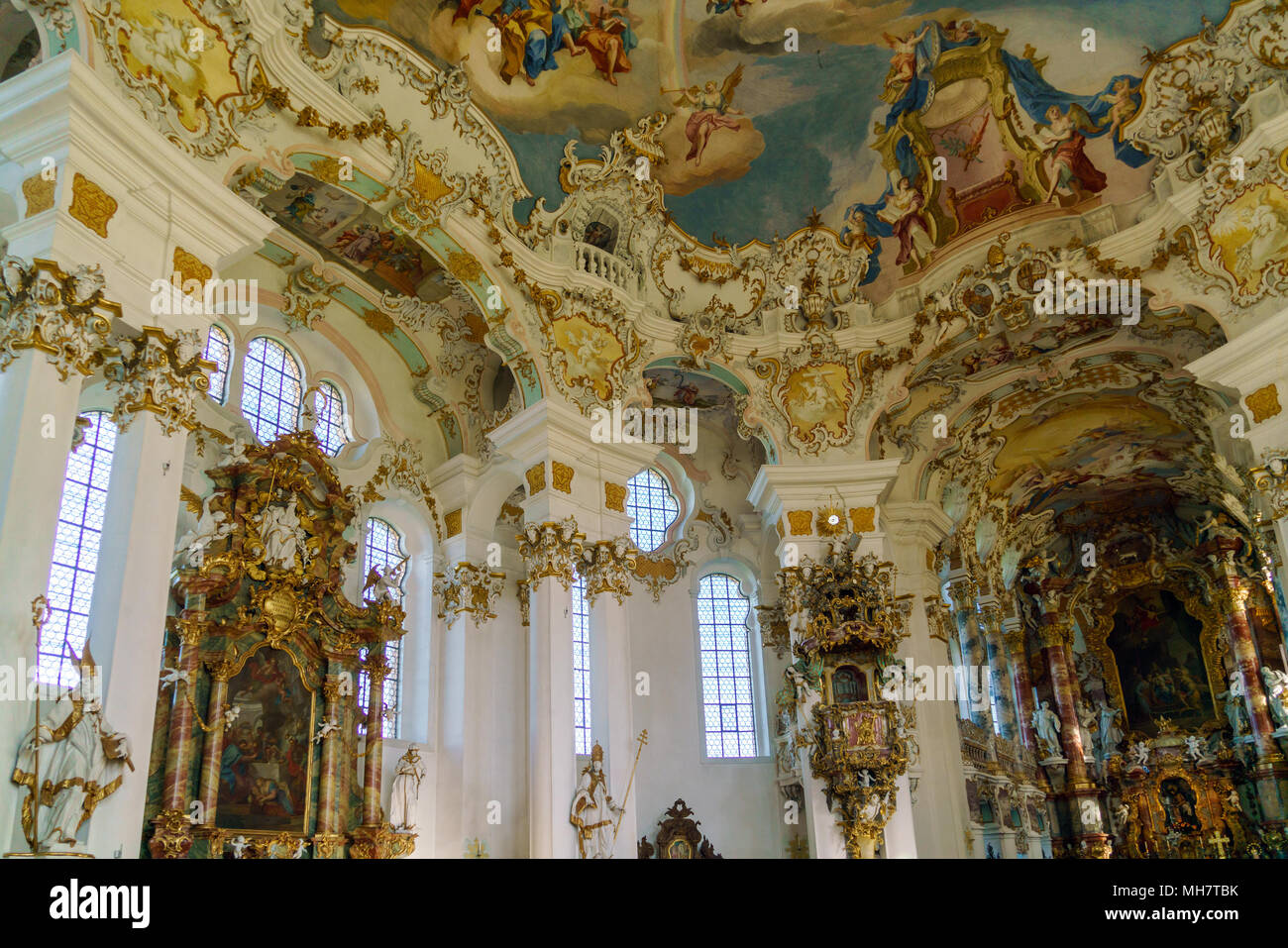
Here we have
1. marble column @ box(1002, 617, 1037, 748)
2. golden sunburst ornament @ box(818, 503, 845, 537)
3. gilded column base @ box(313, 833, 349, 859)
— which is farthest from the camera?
marble column @ box(1002, 617, 1037, 748)

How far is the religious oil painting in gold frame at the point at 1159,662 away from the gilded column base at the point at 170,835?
26117 millimetres

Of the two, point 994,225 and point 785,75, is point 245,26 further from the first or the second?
point 994,225

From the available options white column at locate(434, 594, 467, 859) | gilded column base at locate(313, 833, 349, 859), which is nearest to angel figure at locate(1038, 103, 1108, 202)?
A: white column at locate(434, 594, 467, 859)

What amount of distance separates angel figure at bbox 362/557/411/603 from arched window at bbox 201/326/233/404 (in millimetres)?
3035

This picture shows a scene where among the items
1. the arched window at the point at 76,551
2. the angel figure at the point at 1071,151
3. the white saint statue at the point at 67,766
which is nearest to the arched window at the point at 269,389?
the arched window at the point at 76,551

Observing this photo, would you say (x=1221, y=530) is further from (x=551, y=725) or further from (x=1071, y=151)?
(x=551, y=725)

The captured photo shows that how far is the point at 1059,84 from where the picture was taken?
623 inches

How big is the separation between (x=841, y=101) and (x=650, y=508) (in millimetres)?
7804

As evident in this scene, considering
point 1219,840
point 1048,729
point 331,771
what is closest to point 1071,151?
point 331,771

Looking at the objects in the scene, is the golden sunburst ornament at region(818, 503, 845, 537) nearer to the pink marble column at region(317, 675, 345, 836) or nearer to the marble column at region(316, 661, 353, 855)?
the marble column at region(316, 661, 353, 855)

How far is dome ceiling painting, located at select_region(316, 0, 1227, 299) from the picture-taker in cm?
1485

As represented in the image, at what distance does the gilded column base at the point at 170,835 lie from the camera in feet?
34.5
